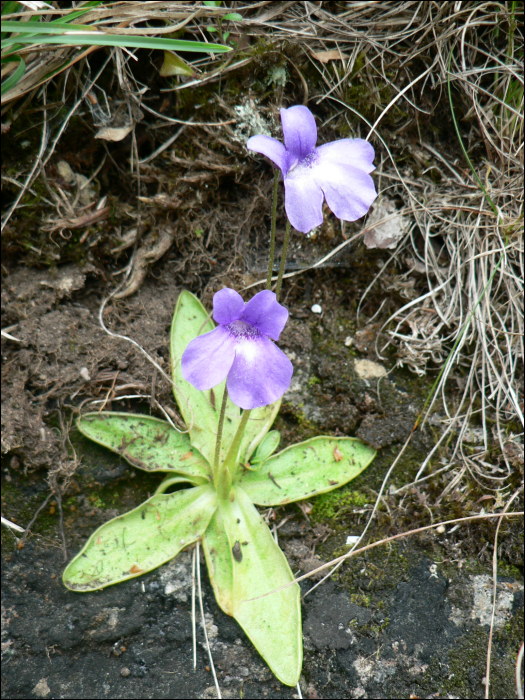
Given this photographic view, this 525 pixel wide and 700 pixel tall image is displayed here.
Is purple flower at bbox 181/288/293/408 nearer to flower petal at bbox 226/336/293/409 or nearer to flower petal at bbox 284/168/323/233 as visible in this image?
flower petal at bbox 226/336/293/409

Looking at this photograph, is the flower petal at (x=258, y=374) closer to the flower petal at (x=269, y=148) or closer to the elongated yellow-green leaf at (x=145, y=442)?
the flower petal at (x=269, y=148)

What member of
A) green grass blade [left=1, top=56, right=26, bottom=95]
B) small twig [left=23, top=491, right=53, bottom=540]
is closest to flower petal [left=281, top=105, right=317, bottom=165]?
green grass blade [left=1, top=56, right=26, bottom=95]

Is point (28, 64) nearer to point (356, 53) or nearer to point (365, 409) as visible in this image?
point (356, 53)

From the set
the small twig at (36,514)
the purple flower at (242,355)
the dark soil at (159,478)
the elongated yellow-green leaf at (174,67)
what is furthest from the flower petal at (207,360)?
the elongated yellow-green leaf at (174,67)

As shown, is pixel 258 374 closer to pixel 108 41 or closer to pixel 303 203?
pixel 303 203

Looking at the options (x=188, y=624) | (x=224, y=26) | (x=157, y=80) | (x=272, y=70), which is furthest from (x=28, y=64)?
(x=188, y=624)

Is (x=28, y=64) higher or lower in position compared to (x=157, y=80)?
higher
